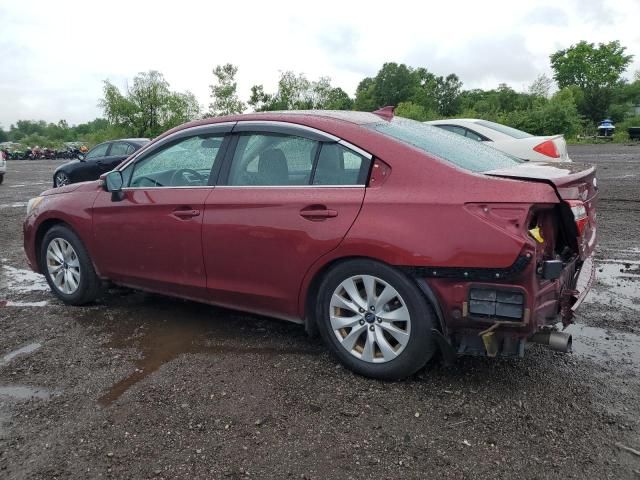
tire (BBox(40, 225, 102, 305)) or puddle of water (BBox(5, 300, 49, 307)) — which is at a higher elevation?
tire (BBox(40, 225, 102, 305))

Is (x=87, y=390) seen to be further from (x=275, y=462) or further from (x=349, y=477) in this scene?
(x=349, y=477)

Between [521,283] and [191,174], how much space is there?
8.10ft

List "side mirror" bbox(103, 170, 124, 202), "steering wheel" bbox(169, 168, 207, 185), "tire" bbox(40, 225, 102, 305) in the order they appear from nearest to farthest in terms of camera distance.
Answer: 1. "steering wheel" bbox(169, 168, 207, 185)
2. "side mirror" bbox(103, 170, 124, 202)
3. "tire" bbox(40, 225, 102, 305)

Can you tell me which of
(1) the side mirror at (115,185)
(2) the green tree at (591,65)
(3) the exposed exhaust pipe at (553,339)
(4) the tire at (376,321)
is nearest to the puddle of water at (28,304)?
(1) the side mirror at (115,185)

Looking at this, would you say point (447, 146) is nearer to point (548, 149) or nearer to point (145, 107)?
point (548, 149)

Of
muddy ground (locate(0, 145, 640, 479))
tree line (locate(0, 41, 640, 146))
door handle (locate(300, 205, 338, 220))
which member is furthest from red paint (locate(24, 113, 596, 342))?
tree line (locate(0, 41, 640, 146))

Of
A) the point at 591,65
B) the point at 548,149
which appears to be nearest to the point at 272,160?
the point at 548,149

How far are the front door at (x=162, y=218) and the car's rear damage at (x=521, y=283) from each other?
5.70ft

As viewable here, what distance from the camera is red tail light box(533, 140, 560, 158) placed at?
797cm

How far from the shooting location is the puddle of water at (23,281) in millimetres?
5598

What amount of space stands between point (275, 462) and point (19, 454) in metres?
1.25

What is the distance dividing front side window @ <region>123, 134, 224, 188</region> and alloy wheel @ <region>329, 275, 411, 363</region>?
4.52ft

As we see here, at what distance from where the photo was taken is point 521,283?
113 inches

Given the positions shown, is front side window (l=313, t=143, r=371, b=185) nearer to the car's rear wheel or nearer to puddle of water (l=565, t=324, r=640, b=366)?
puddle of water (l=565, t=324, r=640, b=366)
